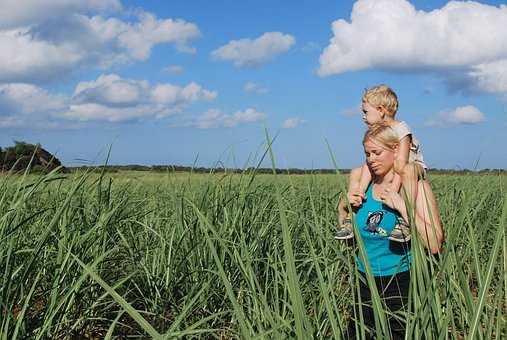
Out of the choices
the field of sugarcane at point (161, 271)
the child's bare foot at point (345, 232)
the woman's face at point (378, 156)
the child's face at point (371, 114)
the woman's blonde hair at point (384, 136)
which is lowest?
the field of sugarcane at point (161, 271)

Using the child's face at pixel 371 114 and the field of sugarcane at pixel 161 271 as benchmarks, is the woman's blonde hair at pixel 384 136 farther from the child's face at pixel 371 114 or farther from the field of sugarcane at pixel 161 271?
the child's face at pixel 371 114

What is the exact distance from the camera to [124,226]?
3.51 meters

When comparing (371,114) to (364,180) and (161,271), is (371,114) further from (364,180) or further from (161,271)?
(161,271)

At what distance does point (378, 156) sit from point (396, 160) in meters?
0.11

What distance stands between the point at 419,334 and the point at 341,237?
3.13 feet

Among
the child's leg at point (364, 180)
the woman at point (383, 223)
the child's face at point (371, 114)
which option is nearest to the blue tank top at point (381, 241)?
the woman at point (383, 223)

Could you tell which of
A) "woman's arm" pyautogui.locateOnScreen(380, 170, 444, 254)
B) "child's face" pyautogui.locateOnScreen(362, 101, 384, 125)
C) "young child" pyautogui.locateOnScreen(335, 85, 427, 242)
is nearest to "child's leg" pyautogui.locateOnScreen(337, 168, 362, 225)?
"young child" pyautogui.locateOnScreen(335, 85, 427, 242)

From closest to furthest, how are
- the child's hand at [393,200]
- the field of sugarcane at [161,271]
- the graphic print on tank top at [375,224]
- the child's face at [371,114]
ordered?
the field of sugarcane at [161,271]
the child's hand at [393,200]
the graphic print on tank top at [375,224]
the child's face at [371,114]

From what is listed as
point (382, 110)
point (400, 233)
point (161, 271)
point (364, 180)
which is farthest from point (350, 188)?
point (161, 271)

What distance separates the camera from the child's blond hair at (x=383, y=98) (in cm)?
294

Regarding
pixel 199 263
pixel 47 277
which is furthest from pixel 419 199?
pixel 47 277

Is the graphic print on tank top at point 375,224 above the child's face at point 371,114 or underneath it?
underneath

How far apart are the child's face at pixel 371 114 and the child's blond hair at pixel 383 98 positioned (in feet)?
0.06

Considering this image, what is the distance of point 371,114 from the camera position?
9.67 feet
